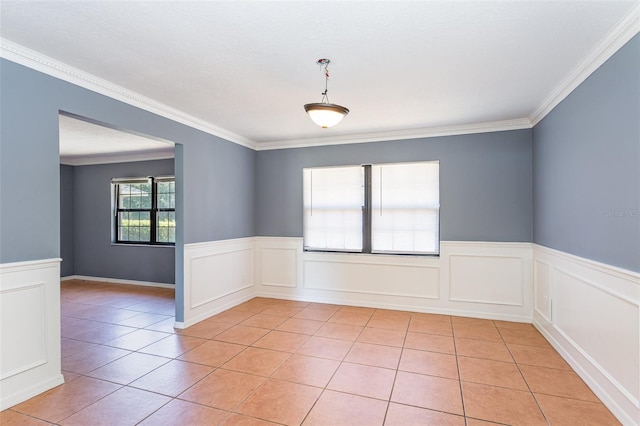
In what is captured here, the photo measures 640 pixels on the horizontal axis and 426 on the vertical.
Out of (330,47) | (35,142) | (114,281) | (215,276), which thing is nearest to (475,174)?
(330,47)

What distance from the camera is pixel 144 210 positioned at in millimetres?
6867

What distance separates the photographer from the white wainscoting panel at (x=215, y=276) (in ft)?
14.2

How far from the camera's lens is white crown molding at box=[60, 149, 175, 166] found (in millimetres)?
6590

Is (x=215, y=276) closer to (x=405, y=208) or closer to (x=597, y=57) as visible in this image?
(x=405, y=208)

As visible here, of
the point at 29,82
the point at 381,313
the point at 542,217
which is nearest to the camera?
the point at 29,82

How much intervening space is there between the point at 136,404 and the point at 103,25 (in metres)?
2.64

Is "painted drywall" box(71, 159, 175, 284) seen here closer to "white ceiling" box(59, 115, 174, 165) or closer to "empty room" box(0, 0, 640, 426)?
"white ceiling" box(59, 115, 174, 165)

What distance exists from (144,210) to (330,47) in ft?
18.9

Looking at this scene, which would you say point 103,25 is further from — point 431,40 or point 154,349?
point 154,349

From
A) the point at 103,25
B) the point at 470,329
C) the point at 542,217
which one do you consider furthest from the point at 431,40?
the point at 470,329

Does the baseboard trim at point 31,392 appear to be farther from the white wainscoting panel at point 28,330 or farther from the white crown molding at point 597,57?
the white crown molding at point 597,57

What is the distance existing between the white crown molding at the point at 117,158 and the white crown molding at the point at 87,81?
99.3 inches

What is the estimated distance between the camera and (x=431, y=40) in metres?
2.39

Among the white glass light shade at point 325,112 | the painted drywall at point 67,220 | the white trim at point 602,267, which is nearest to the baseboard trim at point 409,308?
the white trim at point 602,267
